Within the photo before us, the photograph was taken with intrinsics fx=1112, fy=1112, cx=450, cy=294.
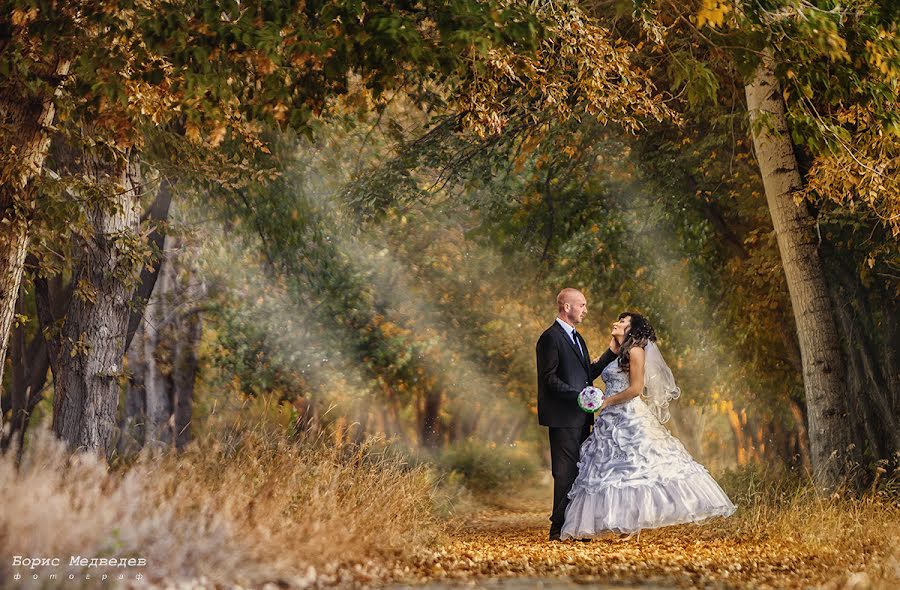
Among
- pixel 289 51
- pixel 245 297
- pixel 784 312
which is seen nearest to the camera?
pixel 289 51

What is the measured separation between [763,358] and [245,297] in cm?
1077

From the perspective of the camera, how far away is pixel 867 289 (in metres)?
14.0

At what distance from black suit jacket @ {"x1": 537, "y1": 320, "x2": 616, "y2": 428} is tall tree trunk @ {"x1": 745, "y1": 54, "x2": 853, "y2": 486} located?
2.64 meters

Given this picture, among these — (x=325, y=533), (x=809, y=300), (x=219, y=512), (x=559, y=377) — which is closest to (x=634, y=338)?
(x=559, y=377)

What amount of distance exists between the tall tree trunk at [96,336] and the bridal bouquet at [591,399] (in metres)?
4.67

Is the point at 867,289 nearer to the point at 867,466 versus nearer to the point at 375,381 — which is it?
the point at 867,466

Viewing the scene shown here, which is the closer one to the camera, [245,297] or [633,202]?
[633,202]

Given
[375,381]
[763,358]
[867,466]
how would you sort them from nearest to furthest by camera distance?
[867,466], [763,358], [375,381]

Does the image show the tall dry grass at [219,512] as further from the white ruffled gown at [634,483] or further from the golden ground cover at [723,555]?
the white ruffled gown at [634,483]

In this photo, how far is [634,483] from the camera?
984 centimetres

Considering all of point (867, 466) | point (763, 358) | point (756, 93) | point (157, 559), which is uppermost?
point (756, 93)

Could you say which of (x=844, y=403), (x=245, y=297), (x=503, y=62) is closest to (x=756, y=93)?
(x=844, y=403)

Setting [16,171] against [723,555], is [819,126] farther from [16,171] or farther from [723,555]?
[16,171]

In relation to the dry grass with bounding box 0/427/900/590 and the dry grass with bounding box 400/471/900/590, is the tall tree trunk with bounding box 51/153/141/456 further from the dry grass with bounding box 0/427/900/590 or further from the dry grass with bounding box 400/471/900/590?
the dry grass with bounding box 400/471/900/590
